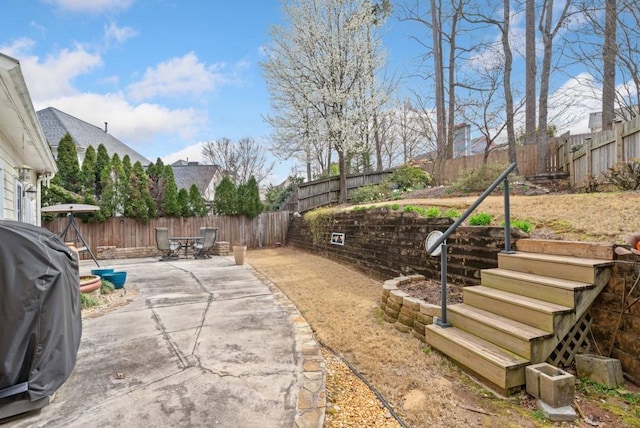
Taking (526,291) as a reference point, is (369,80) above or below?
above

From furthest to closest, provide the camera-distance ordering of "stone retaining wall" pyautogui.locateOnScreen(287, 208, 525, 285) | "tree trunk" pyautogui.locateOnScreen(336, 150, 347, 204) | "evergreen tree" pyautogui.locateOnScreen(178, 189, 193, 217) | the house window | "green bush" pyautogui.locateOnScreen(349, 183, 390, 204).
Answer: "tree trunk" pyautogui.locateOnScreen(336, 150, 347, 204), "evergreen tree" pyautogui.locateOnScreen(178, 189, 193, 217), "green bush" pyautogui.locateOnScreen(349, 183, 390, 204), the house window, "stone retaining wall" pyautogui.locateOnScreen(287, 208, 525, 285)

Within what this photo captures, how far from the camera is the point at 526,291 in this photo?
2840 mm

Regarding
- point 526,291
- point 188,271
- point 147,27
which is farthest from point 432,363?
point 147,27

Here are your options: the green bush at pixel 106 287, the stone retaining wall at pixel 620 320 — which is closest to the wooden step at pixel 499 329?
the stone retaining wall at pixel 620 320

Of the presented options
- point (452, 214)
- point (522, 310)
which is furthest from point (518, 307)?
point (452, 214)

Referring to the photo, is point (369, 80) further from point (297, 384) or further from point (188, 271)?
point (297, 384)

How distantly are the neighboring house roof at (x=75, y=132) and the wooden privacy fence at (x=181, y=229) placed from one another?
473cm

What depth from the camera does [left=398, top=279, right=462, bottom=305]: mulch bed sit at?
3.71 meters

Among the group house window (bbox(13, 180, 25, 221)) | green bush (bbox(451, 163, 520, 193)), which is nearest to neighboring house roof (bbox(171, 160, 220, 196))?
house window (bbox(13, 180, 25, 221))

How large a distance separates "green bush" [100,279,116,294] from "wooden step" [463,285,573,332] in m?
5.18

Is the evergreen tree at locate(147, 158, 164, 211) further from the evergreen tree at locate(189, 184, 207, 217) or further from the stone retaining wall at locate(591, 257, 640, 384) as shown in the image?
the stone retaining wall at locate(591, 257, 640, 384)

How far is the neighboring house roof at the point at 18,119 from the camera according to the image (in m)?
2.86

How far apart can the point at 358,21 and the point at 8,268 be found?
12.7 metres

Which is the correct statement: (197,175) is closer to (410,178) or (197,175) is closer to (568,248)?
(410,178)
